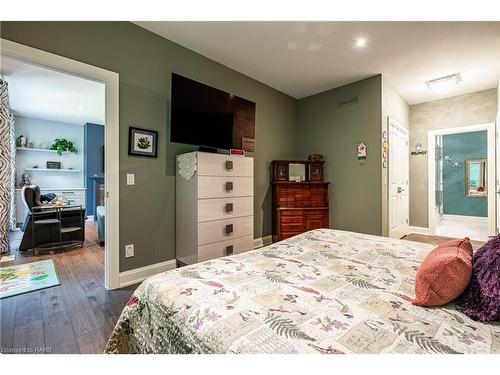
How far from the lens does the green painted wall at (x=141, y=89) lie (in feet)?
6.59

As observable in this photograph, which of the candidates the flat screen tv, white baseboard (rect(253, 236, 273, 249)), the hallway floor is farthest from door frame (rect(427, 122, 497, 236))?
the flat screen tv

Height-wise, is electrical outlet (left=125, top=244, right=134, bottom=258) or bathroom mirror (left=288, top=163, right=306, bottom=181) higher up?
bathroom mirror (left=288, top=163, right=306, bottom=181)

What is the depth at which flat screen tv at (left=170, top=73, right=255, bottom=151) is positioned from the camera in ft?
8.02

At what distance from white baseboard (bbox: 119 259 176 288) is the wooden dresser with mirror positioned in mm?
1740

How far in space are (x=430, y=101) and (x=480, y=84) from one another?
78cm

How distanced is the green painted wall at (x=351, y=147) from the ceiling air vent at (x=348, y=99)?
5 cm

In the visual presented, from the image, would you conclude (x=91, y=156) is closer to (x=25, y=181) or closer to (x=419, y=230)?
(x=25, y=181)

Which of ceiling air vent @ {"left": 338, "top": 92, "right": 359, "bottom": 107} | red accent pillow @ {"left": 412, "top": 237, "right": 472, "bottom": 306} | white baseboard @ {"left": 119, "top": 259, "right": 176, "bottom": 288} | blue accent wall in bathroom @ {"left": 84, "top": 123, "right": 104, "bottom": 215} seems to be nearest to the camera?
red accent pillow @ {"left": 412, "top": 237, "right": 472, "bottom": 306}

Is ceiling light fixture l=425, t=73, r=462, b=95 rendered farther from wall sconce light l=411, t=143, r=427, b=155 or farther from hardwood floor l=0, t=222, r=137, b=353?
hardwood floor l=0, t=222, r=137, b=353

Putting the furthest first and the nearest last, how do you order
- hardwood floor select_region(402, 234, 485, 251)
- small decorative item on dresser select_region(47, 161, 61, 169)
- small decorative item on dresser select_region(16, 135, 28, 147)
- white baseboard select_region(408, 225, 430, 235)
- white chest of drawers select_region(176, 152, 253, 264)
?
small decorative item on dresser select_region(47, 161, 61, 169)
small decorative item on dresser select_region(16, 135, 28, 147)
white baseboard select_region(408, 225, 430, 235)
hardwood floor select_region(402, 234, 485, 251)
white chest of drawers select_region(176, 152, 253, 264)

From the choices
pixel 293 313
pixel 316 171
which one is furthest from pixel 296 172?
pixel 293 313

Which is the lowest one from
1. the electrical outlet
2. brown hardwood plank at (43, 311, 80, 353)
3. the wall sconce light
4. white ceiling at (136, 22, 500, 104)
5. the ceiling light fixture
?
brown hardwood plank at (43, 311, 80, 353)

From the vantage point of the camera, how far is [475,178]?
6020 millimetres

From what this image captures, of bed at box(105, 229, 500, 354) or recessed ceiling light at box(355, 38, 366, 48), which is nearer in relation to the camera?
bed at box(105, 229, 500, 354)
